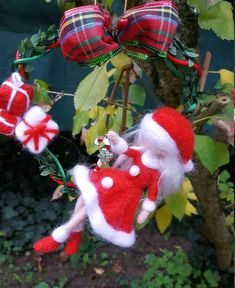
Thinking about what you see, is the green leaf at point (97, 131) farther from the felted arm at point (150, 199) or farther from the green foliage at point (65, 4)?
the felted arm at point (150, 199)

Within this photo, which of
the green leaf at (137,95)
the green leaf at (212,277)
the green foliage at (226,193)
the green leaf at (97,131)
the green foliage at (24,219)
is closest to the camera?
the green leaf at (97,131)

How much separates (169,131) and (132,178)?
0.25 feet

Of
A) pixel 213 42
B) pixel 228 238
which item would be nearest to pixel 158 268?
pixel 228 238

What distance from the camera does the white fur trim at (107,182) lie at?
1.64ft

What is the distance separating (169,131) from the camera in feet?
1.60

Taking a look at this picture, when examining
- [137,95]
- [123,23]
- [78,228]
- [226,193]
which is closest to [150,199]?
[78,228]

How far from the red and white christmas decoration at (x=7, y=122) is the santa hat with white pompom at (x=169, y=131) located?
148 mm

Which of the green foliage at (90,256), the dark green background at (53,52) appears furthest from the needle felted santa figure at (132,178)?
the green foliage at (90,256)

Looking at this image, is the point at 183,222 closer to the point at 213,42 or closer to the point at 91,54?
the point at 213,42

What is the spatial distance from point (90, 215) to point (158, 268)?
1194 mm

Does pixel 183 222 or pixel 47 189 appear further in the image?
pixel 47 189

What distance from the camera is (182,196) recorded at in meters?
0.96

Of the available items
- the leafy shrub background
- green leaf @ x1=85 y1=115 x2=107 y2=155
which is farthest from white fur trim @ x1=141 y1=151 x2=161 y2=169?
the leafy shrub background

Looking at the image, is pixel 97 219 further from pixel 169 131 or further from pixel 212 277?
pixel 212 277
